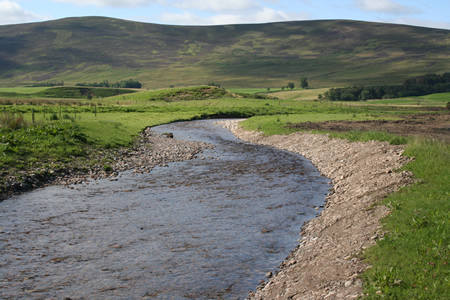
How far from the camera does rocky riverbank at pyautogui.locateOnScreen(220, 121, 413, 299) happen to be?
12.1 metres

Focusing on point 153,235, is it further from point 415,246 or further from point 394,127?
point 394,127

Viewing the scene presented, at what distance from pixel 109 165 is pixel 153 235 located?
632 inches

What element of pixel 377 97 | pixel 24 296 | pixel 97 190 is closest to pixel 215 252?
pixel 24 296

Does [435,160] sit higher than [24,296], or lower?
higher

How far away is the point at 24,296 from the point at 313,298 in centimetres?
791

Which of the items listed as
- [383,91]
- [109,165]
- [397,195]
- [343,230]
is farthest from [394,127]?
[383,91]

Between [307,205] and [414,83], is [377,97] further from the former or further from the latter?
[307,205]

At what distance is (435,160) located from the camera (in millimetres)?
21516

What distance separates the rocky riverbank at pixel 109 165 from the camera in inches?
973

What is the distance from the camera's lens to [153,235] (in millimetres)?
17266

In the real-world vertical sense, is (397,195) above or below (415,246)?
above

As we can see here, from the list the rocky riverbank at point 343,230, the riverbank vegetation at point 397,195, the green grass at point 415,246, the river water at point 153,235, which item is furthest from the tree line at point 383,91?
the green grass at point 415,246

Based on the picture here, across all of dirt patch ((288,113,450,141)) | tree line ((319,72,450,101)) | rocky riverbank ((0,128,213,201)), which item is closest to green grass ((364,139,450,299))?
rocky riverbank ((0,128,213,201))

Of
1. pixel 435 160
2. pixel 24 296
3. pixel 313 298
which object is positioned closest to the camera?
pixel 313 298
